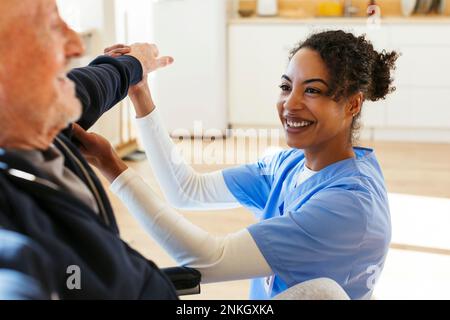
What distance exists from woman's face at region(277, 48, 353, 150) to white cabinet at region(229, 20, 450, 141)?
354cm

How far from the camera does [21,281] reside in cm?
86

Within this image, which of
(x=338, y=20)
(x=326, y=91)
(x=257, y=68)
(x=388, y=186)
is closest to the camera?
(x=326, y=91)

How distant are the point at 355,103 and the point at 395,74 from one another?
11.8 feet

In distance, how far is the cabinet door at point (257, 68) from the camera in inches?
208

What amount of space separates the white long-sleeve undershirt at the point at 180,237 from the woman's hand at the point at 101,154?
17 millimetres

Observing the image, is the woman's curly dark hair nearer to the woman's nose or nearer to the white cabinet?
the woman's nose

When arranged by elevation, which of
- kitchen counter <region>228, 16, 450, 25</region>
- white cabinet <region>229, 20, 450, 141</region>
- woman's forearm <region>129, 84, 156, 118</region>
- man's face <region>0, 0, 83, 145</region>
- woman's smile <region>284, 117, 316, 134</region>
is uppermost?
man's face <region>0, 0, 83, 145</region>

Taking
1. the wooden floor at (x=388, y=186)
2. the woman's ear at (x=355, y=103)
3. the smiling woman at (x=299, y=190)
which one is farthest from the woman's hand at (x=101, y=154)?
the wooden floor at (x=388, y=186)

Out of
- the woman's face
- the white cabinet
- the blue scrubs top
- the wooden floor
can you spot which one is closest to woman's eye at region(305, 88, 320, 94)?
the woman's face

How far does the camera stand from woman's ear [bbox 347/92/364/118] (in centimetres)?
172

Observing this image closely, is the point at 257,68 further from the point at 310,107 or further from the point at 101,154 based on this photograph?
the point at 101,154

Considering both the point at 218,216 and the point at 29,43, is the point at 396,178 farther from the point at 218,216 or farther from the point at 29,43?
the point at 29,43

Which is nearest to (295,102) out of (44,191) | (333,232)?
(333,232)

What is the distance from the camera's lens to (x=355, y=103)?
5.68ft
